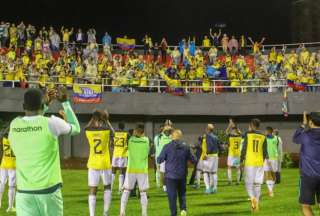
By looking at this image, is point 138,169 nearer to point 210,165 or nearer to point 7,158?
point 7,158

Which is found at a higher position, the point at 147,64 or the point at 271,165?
the point at 147,64

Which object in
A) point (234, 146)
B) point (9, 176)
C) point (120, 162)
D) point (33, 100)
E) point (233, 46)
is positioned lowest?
point (9, 176)

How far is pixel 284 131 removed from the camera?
40219 mm

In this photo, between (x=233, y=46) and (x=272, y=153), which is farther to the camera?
(x=233, y=46)

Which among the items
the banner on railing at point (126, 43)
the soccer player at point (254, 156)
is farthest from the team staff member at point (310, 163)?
the banner on railing at point (126, 43)

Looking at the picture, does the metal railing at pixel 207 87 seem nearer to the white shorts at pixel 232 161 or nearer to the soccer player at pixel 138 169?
the white shorts at pixel 232 161

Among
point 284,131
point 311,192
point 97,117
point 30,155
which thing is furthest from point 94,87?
point 30,155

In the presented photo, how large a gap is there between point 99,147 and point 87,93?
73.2 ft

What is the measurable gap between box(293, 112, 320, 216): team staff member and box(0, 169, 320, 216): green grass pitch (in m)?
5.12

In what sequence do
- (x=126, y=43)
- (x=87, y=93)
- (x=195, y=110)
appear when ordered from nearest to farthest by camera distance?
(x=87, y=93)
(x=195, y=110)
(x=126, y=43)

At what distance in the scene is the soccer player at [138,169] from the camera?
15.4m

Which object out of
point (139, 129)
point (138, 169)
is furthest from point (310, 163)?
point (139, 129)

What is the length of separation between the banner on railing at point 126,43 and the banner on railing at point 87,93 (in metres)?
7.42

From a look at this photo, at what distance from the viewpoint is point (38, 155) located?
7594 mm
